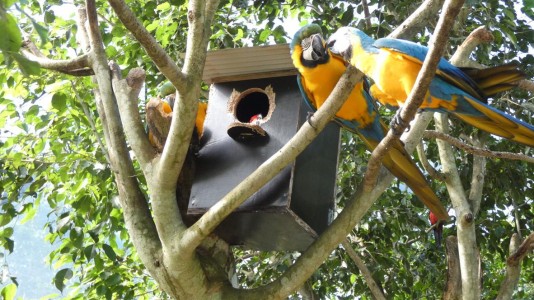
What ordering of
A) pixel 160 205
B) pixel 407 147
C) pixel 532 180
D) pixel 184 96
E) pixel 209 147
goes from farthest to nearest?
pixel 532 180
pixel 209 147
pixel 407 147
pixel 160 205
pixel 184 96

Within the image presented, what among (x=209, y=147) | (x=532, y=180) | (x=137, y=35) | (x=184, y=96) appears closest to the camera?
(x=137, y=35)

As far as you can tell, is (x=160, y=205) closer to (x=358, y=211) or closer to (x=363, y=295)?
(x=358, y=211)

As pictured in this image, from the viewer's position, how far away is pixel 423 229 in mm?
5078

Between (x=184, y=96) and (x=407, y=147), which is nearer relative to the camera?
(x=184, y=96)

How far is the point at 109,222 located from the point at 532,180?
3.14 metres

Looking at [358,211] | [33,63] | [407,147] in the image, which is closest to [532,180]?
[407,147]

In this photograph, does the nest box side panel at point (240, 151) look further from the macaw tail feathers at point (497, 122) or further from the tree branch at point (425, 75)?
the macaw tail feathers at point (497, 122)

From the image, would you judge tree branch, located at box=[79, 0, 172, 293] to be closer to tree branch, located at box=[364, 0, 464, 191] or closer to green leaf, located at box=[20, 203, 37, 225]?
tree branch, located at box=[364, 0, 464, 191]

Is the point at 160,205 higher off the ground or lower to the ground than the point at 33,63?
higher

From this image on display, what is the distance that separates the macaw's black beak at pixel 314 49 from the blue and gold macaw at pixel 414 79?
0.08 meters

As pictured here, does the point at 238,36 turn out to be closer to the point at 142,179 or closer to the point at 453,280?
the point at 142,179

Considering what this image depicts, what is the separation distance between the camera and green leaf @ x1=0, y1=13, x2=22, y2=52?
3.36 ft

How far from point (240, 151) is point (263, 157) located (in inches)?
5.4

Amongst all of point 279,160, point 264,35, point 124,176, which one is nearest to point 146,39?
point 279,160
